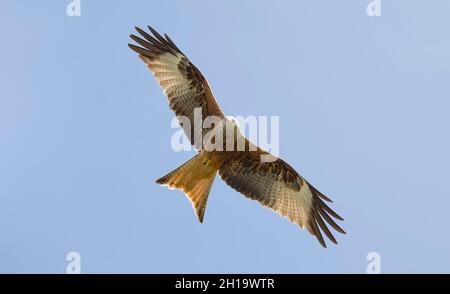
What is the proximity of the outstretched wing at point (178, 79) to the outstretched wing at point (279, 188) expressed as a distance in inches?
32.2

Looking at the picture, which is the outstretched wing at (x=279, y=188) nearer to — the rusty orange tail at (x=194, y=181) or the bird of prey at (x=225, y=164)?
the bird of prey at (x=225, y=164)

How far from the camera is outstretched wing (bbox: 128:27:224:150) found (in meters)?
10.2

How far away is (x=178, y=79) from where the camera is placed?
34.0 feet

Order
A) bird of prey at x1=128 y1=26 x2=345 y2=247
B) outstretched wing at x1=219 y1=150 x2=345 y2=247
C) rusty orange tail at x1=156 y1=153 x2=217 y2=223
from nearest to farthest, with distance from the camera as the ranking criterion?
rusty orange tail at x1=156 y1=153 x2=217 y2=223 → bird of prey at x1=128 y1=26 x2=345 y2=247 → outstretched wing at x1=219 y1=150 x2=345 y2=247

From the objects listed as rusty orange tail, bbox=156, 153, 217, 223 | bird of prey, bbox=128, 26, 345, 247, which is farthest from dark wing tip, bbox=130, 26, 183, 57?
rusty orange tail, bbox=156, 153, 217, 223

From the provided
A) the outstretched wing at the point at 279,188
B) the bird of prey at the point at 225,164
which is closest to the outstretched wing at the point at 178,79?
the bird of prey at the point at 225,164

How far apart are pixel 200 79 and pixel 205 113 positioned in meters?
0.53

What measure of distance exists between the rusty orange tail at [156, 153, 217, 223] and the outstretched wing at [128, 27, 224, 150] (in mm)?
343

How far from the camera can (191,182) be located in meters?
9.77

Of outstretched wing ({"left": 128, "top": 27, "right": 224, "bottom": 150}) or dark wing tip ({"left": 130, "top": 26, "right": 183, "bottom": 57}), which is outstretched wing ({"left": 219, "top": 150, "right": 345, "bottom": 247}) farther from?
dark wing tip ({"left": 130, "top": 26, "right": 183, "bottom": 57})

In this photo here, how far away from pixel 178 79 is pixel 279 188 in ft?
7.71

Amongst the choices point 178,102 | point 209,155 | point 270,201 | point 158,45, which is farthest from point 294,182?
point 158,45

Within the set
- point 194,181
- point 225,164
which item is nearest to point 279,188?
point 225,164

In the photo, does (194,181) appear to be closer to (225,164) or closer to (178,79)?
(225,164)
